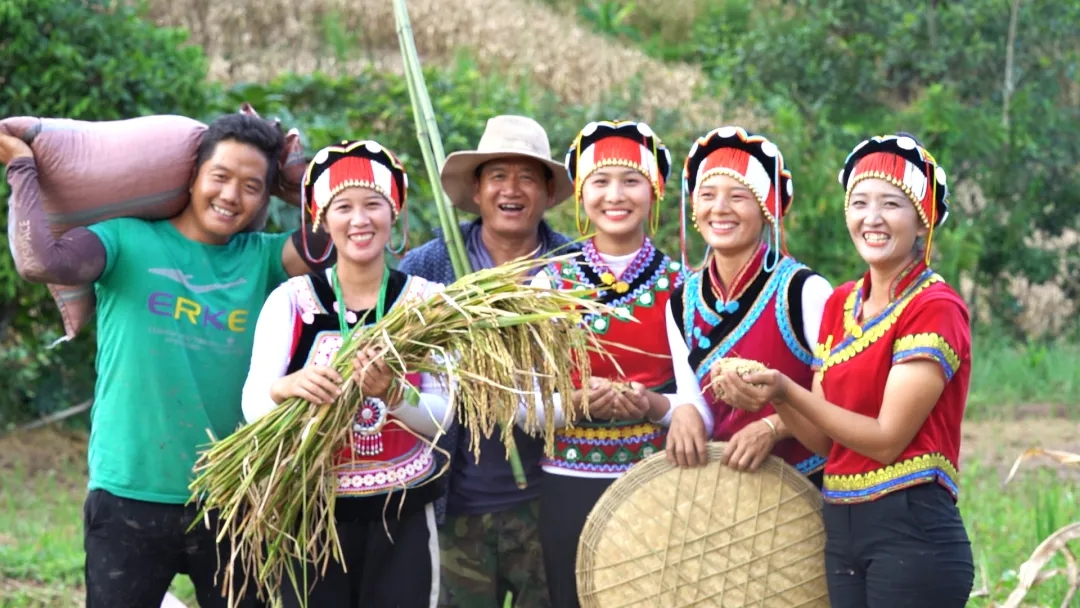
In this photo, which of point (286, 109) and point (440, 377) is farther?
point (286, 109)

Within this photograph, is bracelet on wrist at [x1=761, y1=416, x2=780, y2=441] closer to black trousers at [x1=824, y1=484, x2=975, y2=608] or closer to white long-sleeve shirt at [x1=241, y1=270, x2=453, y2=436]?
black trousers at [x1=824, y1=484, x2=975, y2=608]

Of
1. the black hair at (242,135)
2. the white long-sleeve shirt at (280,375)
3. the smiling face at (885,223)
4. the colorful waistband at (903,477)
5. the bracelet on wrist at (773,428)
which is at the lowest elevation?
the colorful waistband at (903,477)

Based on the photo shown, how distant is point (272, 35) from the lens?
13164mm

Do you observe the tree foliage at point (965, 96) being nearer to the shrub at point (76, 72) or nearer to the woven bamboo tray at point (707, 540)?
the shrub at point (76, 72)

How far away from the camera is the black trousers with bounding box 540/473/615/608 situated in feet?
12.8

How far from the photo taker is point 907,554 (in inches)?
127

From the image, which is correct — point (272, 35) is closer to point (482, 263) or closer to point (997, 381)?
point (997, 381)

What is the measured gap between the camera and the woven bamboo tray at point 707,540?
3.51 meters

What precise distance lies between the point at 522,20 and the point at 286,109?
22.8 feet

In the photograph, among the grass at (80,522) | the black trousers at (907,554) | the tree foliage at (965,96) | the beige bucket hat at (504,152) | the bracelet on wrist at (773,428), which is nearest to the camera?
the black trousers at (907,554)

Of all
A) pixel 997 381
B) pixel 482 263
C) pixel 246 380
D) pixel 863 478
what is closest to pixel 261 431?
pixel 246 380

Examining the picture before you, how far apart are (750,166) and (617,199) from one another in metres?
0.41

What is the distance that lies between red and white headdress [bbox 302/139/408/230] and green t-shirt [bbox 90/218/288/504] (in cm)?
38

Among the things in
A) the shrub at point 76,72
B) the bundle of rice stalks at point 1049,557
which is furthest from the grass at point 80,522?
the shrub at point 76,72
